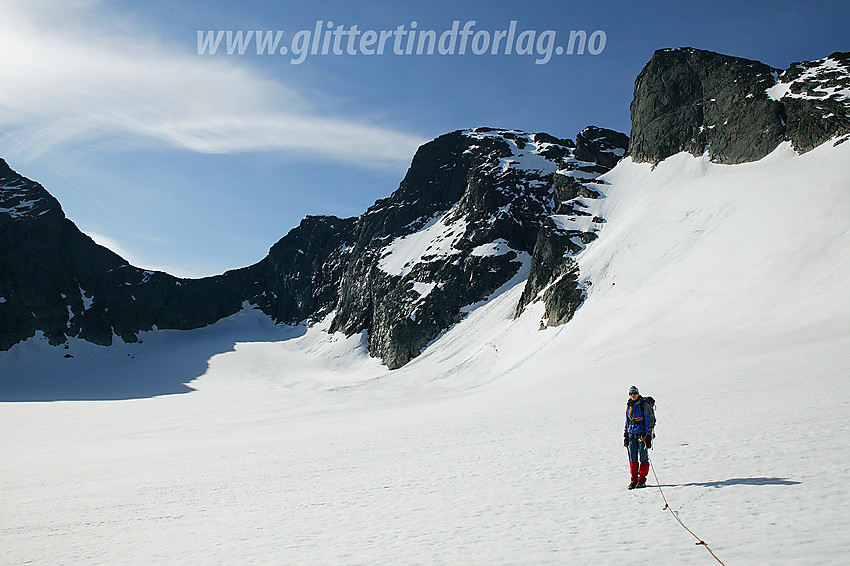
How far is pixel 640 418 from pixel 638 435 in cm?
37

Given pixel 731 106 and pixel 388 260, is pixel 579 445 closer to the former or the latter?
pixel 731 106

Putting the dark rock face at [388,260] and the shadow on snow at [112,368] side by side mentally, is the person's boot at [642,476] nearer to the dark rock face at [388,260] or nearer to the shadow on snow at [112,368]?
the dark rock face at [388,260]

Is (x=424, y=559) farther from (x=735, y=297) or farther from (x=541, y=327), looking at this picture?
(x=541, y=327)

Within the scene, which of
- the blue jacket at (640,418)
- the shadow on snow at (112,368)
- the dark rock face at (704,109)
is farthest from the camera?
the shadow on snow at (112,368)

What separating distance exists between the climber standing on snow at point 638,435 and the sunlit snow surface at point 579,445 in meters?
0.45

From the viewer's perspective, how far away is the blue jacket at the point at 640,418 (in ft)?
34.0

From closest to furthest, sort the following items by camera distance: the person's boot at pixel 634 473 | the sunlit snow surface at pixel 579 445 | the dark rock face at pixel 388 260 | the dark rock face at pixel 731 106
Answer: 1. the sunlit snow surface at pixel 579 445
2. the person's boot at pixel 634 473
3. the dark rock face at pixel 731 106
4. the dark rock face at pixel 388 260

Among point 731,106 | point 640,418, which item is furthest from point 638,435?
point 731,106

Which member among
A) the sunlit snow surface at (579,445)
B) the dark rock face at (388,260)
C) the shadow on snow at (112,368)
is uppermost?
the dark rock face at (388,260)

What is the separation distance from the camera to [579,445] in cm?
1418

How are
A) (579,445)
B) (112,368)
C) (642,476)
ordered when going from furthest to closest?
(112,368)
(579,445)
(642,476)

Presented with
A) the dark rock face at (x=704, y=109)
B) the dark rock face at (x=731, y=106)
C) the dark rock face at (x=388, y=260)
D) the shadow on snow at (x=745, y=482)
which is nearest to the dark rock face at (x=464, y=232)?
the dark rock face at (x=388, y=260)

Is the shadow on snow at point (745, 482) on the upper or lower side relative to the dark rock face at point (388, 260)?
lower

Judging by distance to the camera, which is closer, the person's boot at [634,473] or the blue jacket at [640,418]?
the person's boot at [634,473]
